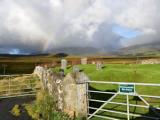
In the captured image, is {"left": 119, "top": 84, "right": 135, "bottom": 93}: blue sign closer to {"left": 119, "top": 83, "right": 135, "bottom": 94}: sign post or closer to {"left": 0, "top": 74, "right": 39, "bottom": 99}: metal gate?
{"left": 119, "top": 83, "right": 135, "bottom": 94}: sign post

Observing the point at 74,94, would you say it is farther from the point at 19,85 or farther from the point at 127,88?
the point at 19,85

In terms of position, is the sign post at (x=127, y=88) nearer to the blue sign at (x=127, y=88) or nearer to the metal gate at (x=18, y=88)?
the blue sign at (x=127, y=88)

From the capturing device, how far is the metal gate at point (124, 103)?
40.6 feet

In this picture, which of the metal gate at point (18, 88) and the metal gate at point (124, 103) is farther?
the metal gate at point (18, 88)

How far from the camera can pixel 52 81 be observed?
18.2 meters

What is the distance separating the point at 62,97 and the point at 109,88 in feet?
20.9

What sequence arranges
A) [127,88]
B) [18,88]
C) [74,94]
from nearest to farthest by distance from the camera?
[127,88] → [74,94] → [18,88]

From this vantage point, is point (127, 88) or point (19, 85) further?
point (19, 85)

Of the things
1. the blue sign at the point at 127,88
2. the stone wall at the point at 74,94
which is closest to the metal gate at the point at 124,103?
the blue sign at the point at 127,88

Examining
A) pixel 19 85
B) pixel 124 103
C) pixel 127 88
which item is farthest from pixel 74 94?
pixel 19 85

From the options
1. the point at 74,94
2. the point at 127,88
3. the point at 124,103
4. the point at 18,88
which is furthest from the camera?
the point at 18,88

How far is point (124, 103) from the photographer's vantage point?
13.9 metres

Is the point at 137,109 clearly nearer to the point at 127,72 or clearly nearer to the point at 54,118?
the point at 54,118

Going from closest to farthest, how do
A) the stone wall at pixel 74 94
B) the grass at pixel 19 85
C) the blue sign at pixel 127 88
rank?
the blue sign at pixel 127 88 < the stone wall at pixel 74 94 < the grass at pixel 19 85
